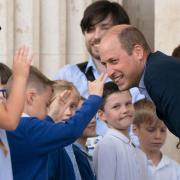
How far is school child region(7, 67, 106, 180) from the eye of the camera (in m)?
3.44

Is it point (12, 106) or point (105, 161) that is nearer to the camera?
point (12, 106)

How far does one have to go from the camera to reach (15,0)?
566 cm

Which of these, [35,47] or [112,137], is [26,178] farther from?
[35,47]

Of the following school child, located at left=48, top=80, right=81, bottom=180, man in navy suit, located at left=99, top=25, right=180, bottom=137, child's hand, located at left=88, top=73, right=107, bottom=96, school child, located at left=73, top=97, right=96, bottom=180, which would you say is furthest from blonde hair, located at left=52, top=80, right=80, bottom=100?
man in navy suit, located at left=99, top=25, right=180, bottom=137

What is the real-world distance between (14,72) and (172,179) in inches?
61.8

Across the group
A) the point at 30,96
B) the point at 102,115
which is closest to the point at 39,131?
the point at 30,96

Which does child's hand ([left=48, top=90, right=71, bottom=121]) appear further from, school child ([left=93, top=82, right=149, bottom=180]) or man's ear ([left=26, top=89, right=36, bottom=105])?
school child ([left=93, top=82, right=149, bottom=180])

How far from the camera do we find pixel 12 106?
316cm

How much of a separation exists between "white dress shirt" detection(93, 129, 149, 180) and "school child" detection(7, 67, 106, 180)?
0.44 meters

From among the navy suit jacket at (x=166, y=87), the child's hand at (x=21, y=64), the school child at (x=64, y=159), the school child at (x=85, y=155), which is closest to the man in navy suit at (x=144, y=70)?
the navy suit jacket at (x=166, y=87)

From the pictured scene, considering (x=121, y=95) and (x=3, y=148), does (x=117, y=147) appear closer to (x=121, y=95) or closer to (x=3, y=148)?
(x=121, y=95)

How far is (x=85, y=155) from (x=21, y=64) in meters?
0.93

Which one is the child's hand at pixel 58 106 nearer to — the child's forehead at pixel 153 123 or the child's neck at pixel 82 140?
the child's neck at pixel 82 140

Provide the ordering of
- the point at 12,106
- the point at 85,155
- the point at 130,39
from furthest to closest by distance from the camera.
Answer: the point at 85,155 → the point at 130,39 → the point at 12,106
